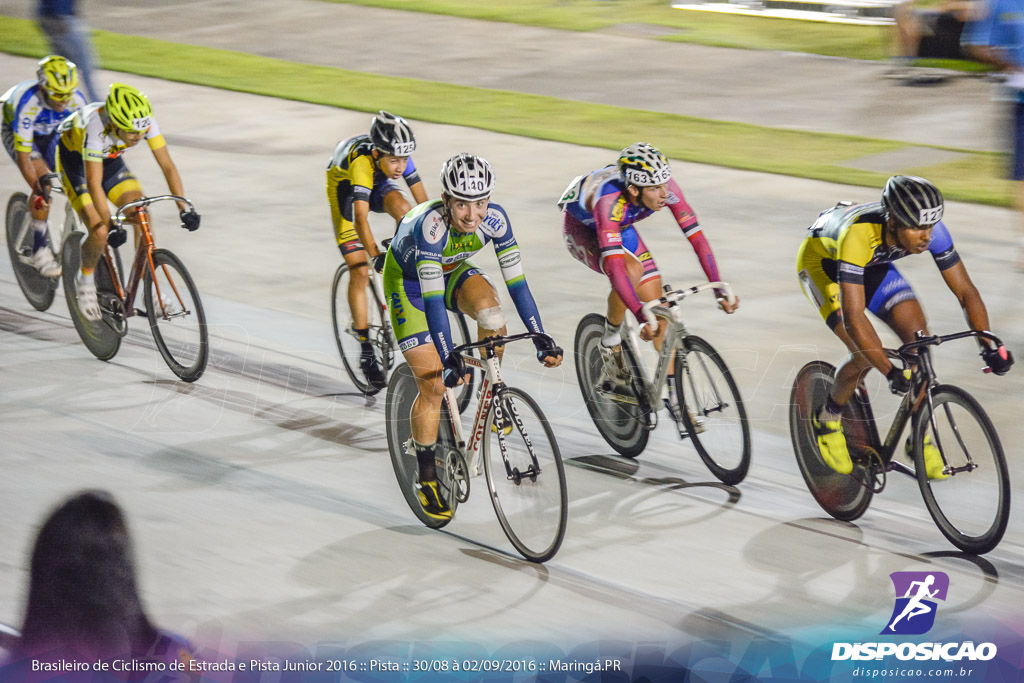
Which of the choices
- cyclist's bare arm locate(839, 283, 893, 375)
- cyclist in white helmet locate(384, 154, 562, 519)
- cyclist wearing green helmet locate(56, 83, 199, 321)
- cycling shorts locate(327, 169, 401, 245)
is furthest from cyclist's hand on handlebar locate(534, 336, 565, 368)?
cyclist wearing green helmet locate(56, 83, 199, 321)

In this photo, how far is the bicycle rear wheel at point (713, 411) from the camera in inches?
225

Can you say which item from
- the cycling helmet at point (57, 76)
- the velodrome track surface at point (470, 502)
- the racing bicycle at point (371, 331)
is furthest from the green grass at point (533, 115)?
the cycling helmet at point (57, 76)

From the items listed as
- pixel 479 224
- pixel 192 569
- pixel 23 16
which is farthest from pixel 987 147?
pixel 23 16

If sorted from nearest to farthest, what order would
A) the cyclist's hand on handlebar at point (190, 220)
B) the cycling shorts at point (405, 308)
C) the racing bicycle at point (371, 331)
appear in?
1. the cycling shorts at point (405, 308)
2. the racing bicycle at point (371, 331)
3. the cyclist's hand on handlebar at point (190, 220)

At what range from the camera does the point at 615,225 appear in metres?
5.84

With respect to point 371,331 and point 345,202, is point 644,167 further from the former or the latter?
point 371,331

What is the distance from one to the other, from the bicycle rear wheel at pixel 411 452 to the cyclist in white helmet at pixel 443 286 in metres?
0.06

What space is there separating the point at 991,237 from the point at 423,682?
6.64 m

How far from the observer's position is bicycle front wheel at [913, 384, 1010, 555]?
16.0ft

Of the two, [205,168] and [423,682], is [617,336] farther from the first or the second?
[205,168]

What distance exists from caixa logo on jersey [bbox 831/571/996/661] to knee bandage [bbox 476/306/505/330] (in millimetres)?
1952

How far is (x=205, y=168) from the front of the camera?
12.5m

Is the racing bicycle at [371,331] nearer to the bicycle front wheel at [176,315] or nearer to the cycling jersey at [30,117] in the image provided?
the bicycle front wheel at [176,315]

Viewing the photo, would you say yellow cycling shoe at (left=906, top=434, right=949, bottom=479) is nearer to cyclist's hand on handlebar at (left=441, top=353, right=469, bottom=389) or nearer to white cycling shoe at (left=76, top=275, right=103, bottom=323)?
cyclist's hand on handlebar at (left=441, top=353, right=469, bottom=389)
